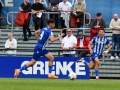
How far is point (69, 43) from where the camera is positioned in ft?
76.6

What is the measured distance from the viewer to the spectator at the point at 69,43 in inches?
915

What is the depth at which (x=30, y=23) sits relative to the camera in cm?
2684

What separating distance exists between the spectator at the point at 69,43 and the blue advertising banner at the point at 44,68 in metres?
0.64

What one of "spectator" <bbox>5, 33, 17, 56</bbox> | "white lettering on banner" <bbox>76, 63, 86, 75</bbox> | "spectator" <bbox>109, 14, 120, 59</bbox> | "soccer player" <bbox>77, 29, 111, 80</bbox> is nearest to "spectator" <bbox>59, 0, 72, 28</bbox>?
"spectator" <bbox>109, 14, 120, 59</bbox>

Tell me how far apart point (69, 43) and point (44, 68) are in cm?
161

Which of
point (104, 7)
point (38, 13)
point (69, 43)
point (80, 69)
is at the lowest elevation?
point (80, 69)

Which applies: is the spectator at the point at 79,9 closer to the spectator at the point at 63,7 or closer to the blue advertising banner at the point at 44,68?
the spectator at the point at 63,7

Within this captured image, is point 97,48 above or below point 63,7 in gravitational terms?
below

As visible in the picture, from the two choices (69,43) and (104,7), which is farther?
→ (104,7)

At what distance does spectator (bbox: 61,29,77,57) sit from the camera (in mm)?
23234

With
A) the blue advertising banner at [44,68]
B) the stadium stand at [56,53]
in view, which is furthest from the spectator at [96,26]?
the blue advertising banner at [44,68]

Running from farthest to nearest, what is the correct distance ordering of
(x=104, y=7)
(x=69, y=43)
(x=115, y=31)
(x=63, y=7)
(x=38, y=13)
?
1. (x=104, y=7)
2. (x=63, y=7)
3. (x=38, y=13)
4. (x=115, y=31)
5. (x=69, y=43)

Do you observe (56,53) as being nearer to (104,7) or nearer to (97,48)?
(97,48)

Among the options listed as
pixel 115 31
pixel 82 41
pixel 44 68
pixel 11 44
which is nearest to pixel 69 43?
pixel 82 41
